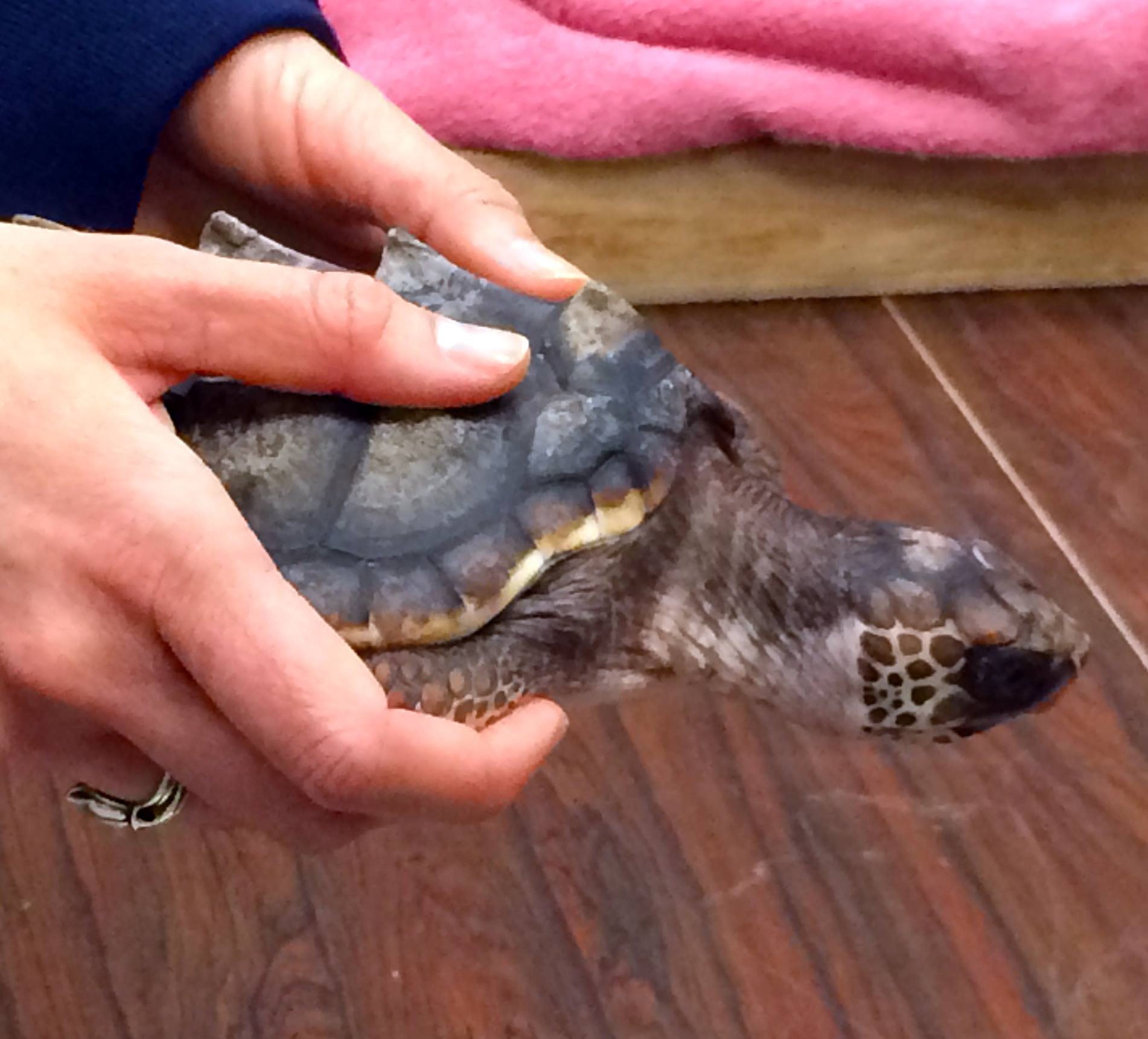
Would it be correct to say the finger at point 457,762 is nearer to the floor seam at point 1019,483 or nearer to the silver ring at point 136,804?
the silver ring at point 136,804

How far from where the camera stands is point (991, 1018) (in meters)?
0.86

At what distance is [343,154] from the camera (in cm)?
74

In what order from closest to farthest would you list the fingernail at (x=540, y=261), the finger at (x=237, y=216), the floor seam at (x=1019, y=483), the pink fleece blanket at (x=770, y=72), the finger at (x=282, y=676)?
the finger at (x=282, y=676), the fingernail at (x=540, y=261), the finger at (x=237, y=216), the floor seam at (x=1019, y=483), the pink fleece blanket at (x=770, y=72)

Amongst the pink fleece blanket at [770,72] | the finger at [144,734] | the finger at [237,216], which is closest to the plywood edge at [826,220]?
the pink fleece blanket at [770,72]

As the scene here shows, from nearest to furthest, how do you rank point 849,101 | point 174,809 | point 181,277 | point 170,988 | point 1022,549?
point 181,277, point 174,809, point 170,988, point 1022,549, point 849,101

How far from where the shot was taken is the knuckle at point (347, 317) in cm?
54

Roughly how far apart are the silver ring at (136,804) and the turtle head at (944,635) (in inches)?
15.2

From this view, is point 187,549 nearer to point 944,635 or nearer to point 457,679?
point 457,679

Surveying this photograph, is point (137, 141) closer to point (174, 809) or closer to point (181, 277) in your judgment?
point (181, 277)

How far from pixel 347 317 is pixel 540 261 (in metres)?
0.15

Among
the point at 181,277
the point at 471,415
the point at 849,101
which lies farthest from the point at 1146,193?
the point at 181,277

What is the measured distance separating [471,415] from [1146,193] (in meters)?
1.03

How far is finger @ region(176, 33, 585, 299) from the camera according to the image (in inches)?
26.5

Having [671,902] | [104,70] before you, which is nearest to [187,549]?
[104,70]
